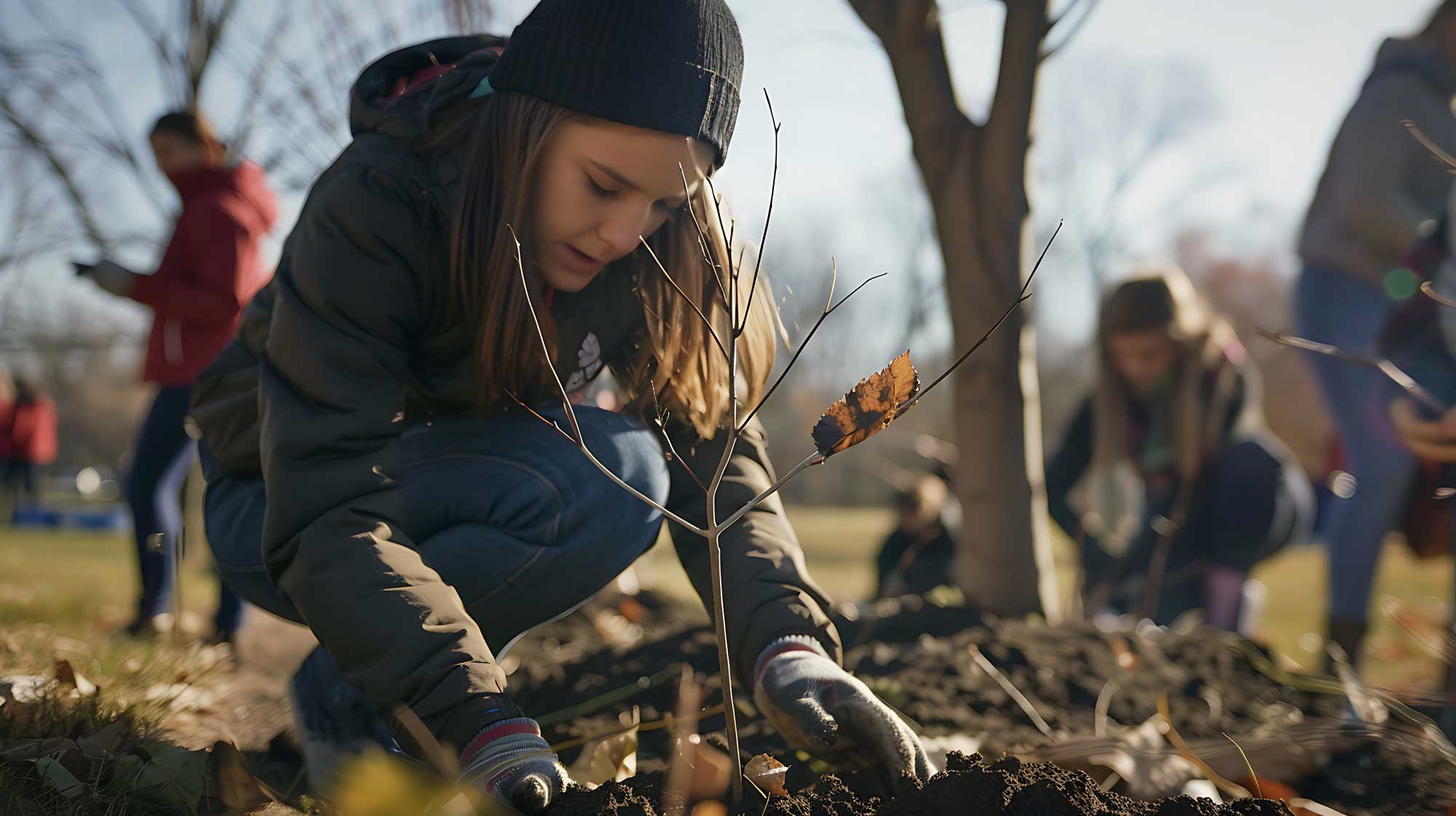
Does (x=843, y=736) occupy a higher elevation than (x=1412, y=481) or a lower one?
higher

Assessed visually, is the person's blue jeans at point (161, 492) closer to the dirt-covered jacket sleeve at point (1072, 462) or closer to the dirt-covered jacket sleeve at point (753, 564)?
the dirt-covered jacket sleeve at point (753, 564)

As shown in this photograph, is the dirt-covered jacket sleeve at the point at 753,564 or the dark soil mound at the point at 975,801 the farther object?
the dirt-covered jacket sleeve at the point at 753,564

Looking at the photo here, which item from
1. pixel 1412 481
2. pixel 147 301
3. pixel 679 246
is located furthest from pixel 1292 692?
pixel 147 301

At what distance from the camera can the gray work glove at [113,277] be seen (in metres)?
3.20

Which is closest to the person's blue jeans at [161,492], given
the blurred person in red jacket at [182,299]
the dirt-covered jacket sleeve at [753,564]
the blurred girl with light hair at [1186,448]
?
the blurred person in red jacket at [182,299]

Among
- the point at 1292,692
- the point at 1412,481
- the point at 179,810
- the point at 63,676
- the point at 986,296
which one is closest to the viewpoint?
the point at 179,810

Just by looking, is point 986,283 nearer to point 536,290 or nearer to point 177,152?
point 536,290

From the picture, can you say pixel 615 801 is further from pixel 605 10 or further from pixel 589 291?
pixel 605 10

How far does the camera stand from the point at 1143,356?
3.98 meters

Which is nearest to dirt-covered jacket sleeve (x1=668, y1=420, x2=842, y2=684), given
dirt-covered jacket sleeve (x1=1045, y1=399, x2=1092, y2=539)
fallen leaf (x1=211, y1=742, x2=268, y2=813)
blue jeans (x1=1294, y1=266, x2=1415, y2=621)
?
fallen leaf (x1=211, y1=742, x2=268, y2=813)

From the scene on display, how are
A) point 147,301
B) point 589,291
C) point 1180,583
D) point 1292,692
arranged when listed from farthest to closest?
point 1180,583
point 147,301
point 1292,692
point 589,291

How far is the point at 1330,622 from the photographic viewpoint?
293 cm

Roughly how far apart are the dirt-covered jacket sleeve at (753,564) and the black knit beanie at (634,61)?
0.52 metres

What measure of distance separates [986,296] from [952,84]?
0.61m
